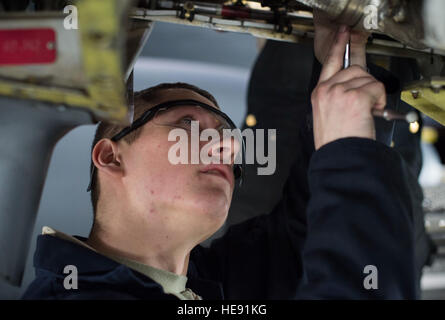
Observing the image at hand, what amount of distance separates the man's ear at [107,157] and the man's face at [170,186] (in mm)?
15

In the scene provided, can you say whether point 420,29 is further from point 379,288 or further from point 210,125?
point 210,125

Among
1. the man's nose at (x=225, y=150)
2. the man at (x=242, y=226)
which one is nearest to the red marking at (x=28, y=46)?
the man at (x=242, y=226)

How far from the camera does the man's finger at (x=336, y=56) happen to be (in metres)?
0.81

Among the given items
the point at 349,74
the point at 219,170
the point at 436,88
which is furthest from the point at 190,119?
the point at 436,88

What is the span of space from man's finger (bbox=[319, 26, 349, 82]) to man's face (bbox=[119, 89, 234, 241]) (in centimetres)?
29

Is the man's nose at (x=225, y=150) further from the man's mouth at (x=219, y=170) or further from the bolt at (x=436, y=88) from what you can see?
the bolt at (x=436, y=88)

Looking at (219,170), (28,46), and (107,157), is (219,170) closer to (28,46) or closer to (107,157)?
(107,157)

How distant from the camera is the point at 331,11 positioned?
0.77 metres

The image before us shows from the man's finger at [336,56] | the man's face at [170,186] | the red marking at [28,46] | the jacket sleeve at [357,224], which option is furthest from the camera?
the man's face at [170,186]

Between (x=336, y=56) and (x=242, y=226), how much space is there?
580mm

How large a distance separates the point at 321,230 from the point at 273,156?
90cm

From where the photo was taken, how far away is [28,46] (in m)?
0.56

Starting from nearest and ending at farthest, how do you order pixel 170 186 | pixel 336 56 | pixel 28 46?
1. pixel 28 46
2. pixel 336 56
3. pixel 170 186

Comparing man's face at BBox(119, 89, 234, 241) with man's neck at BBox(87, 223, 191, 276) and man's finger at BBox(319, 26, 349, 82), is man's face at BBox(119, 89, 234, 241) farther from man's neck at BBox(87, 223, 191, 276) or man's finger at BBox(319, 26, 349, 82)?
man's finger at BBox(319, 26, 349, 82)
